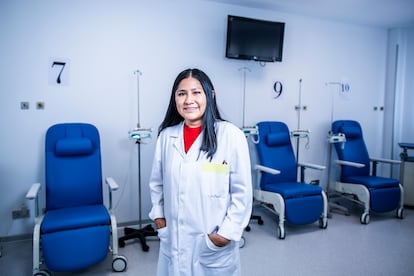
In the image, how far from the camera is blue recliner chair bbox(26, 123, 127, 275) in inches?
86.7

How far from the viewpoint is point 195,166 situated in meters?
1.37

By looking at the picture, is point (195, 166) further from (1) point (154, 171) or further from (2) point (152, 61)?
(2) point (152, 61)

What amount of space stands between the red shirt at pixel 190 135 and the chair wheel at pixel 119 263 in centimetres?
147

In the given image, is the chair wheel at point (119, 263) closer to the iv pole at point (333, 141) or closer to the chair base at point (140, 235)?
the chair base at point (140, 235)

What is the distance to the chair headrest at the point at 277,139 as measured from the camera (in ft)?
11.8

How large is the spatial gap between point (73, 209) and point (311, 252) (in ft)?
7.17

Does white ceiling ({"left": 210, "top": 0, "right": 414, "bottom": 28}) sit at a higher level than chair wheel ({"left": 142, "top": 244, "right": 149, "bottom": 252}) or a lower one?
higher

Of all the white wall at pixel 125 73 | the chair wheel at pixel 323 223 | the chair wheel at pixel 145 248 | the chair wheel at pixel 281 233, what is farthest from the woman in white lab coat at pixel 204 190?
the chair wheel at pixel 323 223

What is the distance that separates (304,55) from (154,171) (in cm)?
324

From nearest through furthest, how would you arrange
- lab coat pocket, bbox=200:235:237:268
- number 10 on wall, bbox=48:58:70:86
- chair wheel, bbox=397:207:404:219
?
lab coat pocket, bbox=200:235:237:268 → number 10 on wall, bbox=48:58:70:86 → chair wheel, bbox=397:207:404:219

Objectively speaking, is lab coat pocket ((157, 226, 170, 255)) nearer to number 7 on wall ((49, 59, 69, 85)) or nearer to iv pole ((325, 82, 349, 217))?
number 7 on wall ((49, 59, 69, 85))

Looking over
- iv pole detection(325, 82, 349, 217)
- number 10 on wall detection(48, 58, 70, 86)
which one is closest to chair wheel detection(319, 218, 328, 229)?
iv pole detection(325, 82, 349, 217)

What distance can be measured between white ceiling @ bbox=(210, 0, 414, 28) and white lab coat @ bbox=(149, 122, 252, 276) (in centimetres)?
268

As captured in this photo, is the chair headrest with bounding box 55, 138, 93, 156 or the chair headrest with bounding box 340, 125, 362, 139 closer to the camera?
the chair headrest with bounding box 55, 138, 93, 156
